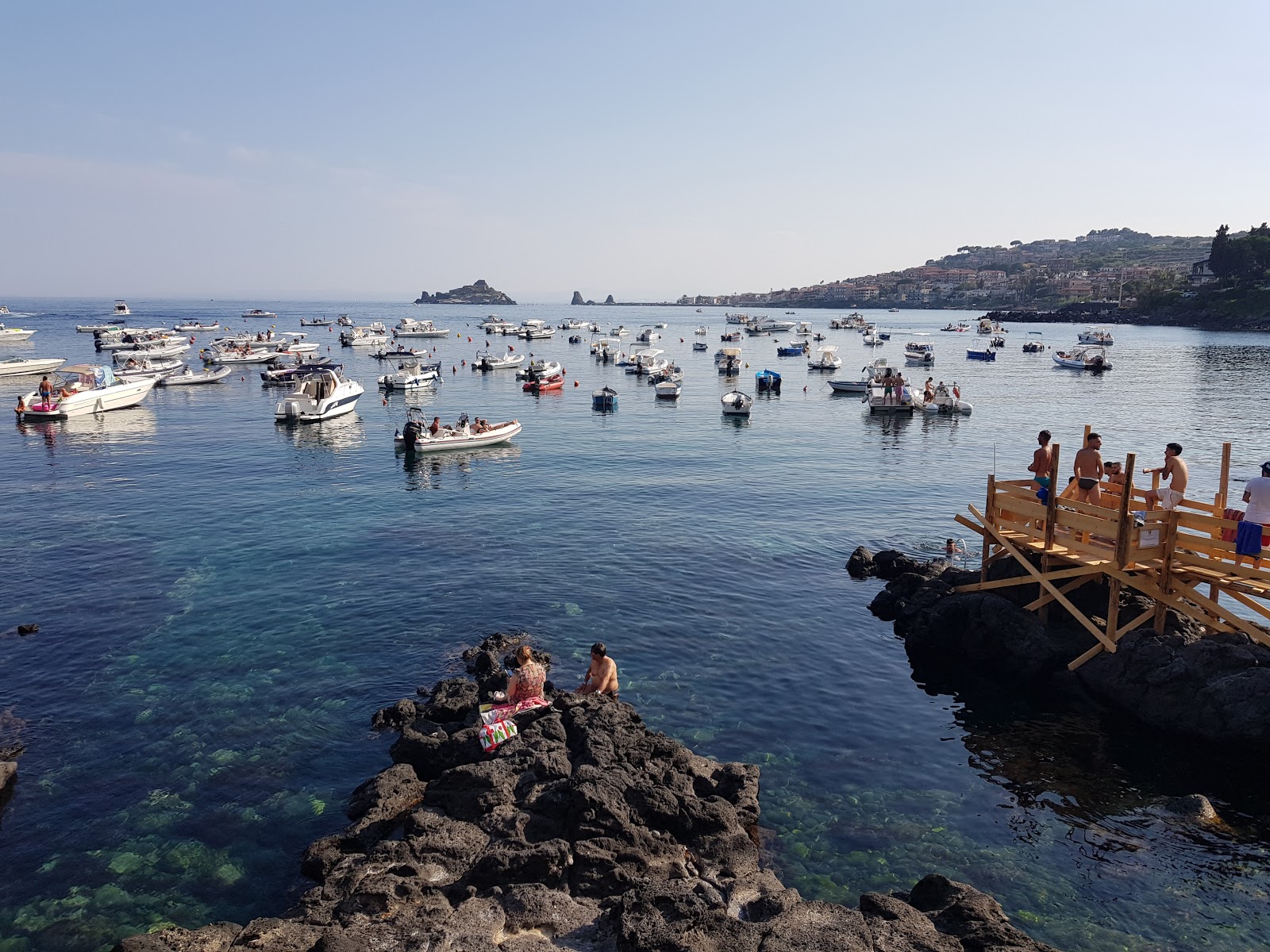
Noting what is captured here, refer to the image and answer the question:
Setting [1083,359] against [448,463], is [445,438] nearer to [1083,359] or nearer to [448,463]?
[448,463]

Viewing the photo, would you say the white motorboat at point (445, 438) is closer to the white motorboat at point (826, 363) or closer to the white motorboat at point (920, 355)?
the white motorboat at point (826, 363)

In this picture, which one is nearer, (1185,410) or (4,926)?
(4,926)

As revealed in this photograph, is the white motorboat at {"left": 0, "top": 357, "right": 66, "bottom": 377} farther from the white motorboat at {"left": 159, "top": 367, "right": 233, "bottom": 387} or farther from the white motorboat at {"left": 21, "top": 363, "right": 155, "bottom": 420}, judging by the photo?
the white motorboat at {"left": 21, "top": 363, "right": 155, "bottom": 420}

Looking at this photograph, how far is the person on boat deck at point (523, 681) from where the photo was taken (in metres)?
16.5

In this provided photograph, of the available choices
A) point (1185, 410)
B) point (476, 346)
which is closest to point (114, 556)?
point (1185, 410)

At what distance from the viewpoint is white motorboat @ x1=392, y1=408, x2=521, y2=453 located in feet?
158

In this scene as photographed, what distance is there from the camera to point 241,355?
98.8 meters

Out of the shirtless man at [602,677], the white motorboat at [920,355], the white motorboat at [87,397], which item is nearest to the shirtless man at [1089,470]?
the shirtless man at [602,677]

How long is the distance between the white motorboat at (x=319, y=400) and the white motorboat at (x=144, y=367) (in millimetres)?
22731

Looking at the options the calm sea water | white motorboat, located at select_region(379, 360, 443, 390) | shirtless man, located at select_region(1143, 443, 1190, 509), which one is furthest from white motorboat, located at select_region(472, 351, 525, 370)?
shirtless man, located at select_region(1143, 443, 1190, 509)

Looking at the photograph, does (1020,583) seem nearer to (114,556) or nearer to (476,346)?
(114,556)

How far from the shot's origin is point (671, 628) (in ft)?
75.6

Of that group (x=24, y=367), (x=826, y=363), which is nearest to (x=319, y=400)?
(x=24, y=367)

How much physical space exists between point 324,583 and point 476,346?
122203 millimetres
